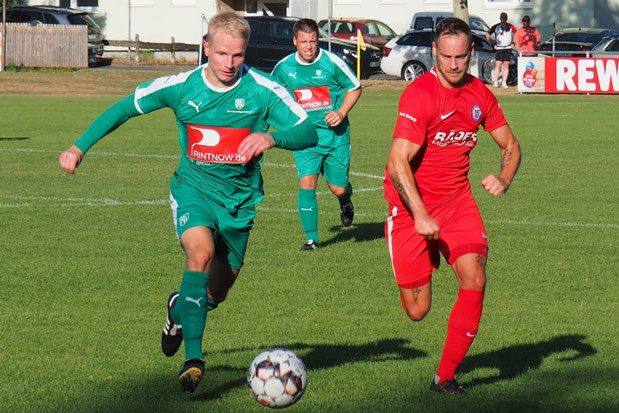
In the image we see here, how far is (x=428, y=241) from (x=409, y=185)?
465mm

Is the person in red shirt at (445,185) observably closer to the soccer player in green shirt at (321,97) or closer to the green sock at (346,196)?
the soccer player in green shirt at (321,97)

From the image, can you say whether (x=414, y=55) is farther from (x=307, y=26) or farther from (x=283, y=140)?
(x=283, y=140)

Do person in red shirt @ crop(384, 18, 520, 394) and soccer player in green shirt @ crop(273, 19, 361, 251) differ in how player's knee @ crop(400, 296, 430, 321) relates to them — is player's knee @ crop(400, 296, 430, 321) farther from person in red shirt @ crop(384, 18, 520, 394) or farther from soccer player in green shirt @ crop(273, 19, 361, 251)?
soccer player in green shirt @ crop(273, 19, 361, 251)

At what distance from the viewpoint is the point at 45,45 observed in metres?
41.9

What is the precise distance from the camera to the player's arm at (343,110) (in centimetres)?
1073

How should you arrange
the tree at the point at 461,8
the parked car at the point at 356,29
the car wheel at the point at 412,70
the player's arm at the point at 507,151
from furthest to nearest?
1. the parked car at the point at 356,29
2. the car wheel at the point at 412,70
3. the tree at the point at 461,8
4. the player's arm at the point at 507,151

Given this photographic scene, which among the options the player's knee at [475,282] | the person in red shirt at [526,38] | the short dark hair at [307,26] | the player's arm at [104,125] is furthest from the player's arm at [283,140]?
the person in red shirt at [526,38]

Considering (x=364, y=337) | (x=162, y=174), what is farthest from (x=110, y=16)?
(x=364, y=337)

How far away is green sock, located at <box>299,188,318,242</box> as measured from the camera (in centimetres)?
1073

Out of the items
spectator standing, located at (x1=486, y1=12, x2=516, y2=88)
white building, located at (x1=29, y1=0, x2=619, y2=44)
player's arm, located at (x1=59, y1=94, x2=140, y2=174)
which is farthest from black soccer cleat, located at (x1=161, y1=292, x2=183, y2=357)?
white building, located at (x1=29, y1=0, x2=619, y2=44)

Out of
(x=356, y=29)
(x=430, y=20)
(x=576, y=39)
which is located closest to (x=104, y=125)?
(x=576, y=39)

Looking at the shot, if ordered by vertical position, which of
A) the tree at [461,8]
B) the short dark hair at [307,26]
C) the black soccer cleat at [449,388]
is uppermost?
the tree at [461,8]

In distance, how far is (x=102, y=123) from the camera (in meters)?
6.23

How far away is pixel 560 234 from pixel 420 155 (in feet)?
18.1
